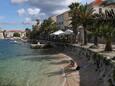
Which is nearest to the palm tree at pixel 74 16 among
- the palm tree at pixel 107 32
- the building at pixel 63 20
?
the palm tree at pixel 107 32

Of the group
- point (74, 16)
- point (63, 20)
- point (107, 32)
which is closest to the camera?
point (107, 32)

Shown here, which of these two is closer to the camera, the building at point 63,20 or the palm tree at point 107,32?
the palm tree at point 107,32

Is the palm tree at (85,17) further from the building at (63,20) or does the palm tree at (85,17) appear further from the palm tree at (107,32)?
the building at (63,20)

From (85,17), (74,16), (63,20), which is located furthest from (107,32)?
(63,20)

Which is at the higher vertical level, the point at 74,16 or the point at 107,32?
the point at 74,16

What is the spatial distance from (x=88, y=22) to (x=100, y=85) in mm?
33233

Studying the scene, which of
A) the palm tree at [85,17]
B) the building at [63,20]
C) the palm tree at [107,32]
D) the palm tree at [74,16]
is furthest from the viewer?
the building at [63,20]

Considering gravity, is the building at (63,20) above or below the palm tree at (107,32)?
above

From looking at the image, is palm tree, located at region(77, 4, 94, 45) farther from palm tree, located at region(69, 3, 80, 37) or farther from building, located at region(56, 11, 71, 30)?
building, located at region(56, 11, 71, 30)

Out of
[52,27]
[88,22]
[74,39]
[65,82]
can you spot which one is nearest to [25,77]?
[65,82]

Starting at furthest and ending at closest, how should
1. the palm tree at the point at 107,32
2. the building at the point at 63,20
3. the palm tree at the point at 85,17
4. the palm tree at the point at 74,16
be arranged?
the building at the point at 63,20 → the palm tree at the point at 74,16 → the palm tree at the point at 85,17 → the palm tree at the point at 107,32

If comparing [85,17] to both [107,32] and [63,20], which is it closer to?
[107,32]

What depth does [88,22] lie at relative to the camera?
169 feet

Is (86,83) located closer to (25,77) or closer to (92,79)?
(92,79)
